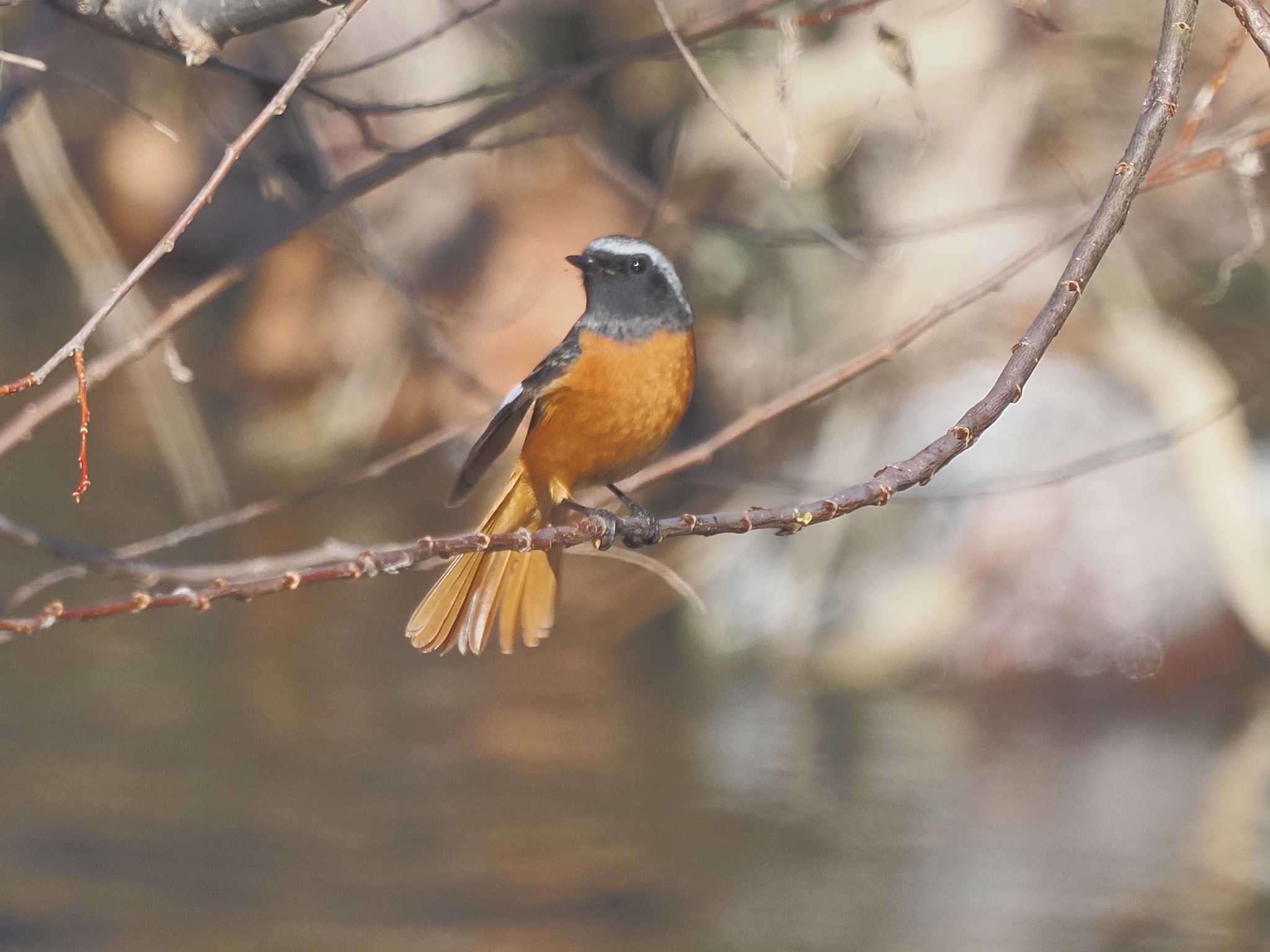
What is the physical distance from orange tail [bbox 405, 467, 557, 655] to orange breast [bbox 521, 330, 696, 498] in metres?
0.14

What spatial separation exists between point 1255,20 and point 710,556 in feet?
18.6

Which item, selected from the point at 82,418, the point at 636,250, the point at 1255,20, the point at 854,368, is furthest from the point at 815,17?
the point at 82,418

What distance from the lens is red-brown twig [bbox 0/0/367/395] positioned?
6.65 ft

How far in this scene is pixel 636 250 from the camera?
3836 mm

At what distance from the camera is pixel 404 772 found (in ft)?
20.4

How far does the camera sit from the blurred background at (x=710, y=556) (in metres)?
5.29

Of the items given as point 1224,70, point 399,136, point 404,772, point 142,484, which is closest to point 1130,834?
point 404,772

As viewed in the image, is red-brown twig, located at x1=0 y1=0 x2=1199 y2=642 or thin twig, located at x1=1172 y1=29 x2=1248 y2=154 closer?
red-brown twig, located at x1=0 y1=0 x2=1199 y2=642

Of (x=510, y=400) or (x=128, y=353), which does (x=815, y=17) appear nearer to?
(x=510, y=400)

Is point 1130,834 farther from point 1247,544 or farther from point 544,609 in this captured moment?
point 544,609

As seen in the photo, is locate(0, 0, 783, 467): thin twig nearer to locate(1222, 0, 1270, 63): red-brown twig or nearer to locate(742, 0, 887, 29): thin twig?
locate(742, 0, 887, 29): thin twig

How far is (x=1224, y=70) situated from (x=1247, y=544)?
4.71m

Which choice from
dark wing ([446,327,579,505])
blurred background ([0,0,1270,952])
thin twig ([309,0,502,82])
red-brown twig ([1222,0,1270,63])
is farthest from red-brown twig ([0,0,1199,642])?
blurred background ([0,0,1270,952])

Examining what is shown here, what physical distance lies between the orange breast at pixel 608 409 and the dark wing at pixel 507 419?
0.04 meters
